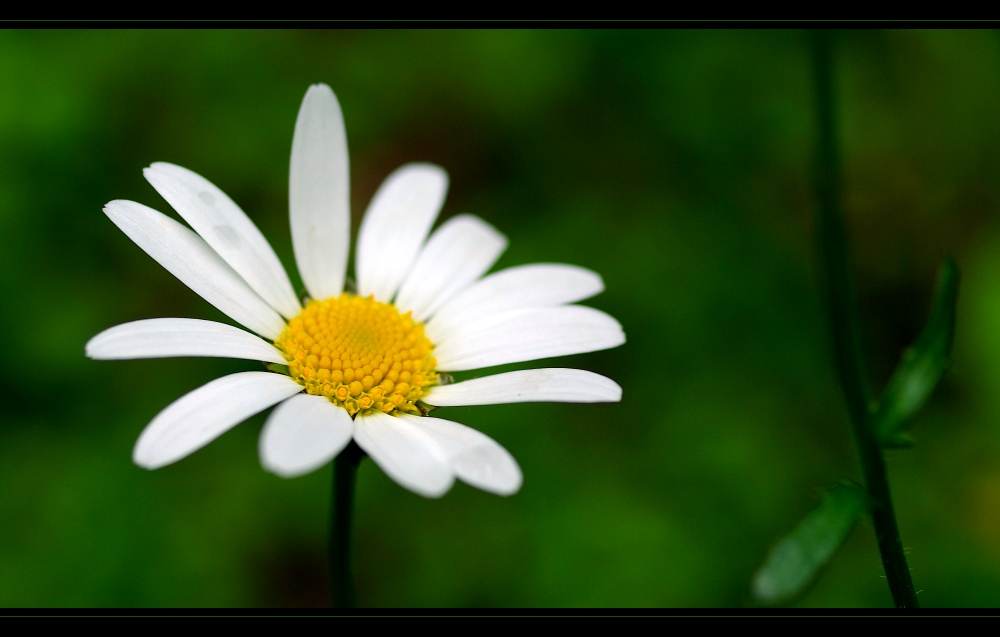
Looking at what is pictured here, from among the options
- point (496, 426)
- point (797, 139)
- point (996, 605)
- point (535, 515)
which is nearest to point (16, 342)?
point (496, 426)

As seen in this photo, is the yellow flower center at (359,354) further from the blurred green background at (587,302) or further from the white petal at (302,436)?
the blurred green background at (587,302)

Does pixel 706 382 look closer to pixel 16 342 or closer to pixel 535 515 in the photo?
pixel 535 515

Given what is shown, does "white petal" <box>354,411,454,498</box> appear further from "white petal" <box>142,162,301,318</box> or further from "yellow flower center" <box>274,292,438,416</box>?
"white petal" <box>142,162,301,318</box>

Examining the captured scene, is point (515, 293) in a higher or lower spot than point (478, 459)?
higher

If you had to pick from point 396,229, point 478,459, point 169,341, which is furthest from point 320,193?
point 478,459

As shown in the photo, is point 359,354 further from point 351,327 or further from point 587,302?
point 587,302

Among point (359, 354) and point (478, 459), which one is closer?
point (478, 459)

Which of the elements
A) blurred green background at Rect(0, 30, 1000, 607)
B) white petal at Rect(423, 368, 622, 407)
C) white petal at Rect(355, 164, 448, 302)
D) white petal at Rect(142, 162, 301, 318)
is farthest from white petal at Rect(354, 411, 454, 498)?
blurred green background at Rect(0, 30, 1000, 607)
